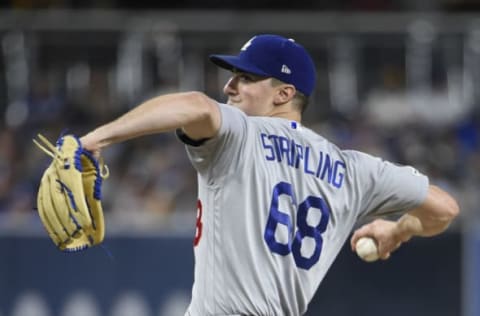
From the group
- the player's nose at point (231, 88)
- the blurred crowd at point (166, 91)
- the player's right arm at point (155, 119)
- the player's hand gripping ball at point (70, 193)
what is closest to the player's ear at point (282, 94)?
the player's nose at point (231, 88)

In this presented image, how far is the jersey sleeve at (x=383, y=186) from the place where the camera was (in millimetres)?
4371

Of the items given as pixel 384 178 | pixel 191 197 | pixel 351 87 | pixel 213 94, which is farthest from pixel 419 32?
pixel 384 178

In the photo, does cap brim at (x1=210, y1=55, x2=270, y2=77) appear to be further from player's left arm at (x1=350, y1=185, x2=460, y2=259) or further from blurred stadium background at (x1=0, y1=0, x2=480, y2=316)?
blurred stadium background at (x1=0, y1=0, x2=480, y2=316)

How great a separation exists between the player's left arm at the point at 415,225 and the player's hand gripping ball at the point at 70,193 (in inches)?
55.4

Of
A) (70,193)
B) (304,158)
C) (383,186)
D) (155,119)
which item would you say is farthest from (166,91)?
(155,119)

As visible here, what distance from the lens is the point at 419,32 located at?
1120cm

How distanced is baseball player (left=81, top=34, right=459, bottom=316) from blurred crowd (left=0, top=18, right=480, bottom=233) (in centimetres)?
565

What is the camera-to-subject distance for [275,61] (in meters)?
4.28

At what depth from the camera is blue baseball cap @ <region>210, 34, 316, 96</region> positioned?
4.24 metres

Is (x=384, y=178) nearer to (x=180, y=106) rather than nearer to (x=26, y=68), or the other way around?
(x=180, y=106)

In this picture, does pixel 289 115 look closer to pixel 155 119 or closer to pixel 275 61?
pixel 275 61

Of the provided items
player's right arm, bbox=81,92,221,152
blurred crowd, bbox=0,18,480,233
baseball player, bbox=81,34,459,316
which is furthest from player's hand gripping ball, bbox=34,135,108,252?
blurred crowd, bbox=0,18,480,233

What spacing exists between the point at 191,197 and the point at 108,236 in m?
1.09

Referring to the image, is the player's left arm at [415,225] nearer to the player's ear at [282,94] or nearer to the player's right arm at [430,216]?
the player's right arm at [430,216]
